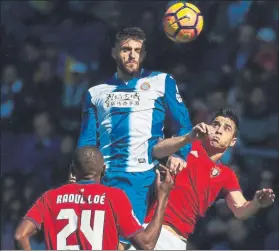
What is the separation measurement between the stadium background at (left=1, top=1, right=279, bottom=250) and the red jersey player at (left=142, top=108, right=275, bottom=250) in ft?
5.26

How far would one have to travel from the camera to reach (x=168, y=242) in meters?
7.74

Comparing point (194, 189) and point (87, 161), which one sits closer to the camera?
point (87, 161)

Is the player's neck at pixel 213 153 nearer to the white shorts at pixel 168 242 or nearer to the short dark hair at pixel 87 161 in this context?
the white shorts at pixel 168 242

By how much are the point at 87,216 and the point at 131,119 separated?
2340 millimetres

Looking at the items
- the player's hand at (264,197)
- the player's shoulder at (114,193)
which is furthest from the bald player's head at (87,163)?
the player's hand at (264,197)

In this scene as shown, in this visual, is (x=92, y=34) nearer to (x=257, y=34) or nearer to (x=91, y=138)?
(x=257, y=34)

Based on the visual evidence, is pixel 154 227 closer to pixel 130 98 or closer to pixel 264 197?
pixel 264 197

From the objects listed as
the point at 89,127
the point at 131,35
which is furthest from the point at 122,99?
the point at 131,35

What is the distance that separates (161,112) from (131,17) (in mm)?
2889

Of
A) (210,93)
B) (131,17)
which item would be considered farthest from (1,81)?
(210,93)

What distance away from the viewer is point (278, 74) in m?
9.98

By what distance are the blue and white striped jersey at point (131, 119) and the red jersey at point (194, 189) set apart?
47 centimetres

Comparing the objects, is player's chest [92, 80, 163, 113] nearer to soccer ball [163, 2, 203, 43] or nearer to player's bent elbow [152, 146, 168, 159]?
player's bent elbow [152, 146, 168, 159]

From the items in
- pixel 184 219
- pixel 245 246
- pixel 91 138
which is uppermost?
pixel 91 138
